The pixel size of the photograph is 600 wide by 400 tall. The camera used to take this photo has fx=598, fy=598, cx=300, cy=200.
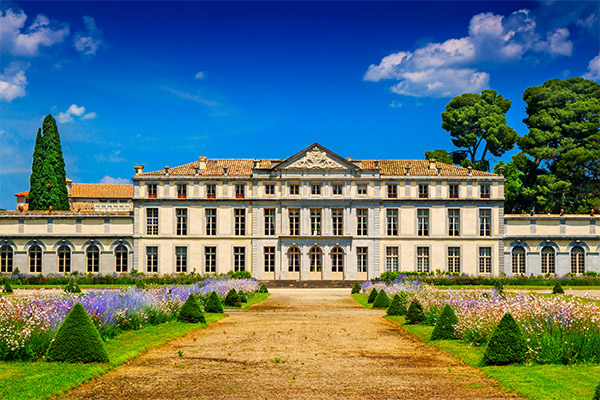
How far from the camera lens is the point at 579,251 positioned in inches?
1986

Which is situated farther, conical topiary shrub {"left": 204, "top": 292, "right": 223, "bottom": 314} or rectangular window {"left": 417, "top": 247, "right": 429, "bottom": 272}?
rectangular window {"left": 417, "top": 247, "right": 429, "bottom": 272}

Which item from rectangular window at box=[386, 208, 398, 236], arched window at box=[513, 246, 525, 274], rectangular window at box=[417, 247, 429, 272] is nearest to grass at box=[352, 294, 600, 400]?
rectangular window at box=[386, 208, 398, 236]

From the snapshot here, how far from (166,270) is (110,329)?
35.4m

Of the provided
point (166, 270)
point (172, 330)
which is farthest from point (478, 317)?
point (166, 270)

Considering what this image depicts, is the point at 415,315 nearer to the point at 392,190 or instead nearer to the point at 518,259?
the point at 392,190

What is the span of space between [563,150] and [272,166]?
29485mm

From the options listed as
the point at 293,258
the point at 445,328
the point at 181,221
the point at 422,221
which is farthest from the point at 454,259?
the point at 445,328

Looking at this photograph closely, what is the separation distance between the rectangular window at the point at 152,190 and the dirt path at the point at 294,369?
3329 cm

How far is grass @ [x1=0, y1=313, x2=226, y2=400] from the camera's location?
32.2 feet

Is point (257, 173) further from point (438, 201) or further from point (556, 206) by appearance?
point (556, 206)

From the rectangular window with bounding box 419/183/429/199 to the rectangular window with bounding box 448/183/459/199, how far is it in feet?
6.42

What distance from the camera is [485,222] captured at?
50.9 meters

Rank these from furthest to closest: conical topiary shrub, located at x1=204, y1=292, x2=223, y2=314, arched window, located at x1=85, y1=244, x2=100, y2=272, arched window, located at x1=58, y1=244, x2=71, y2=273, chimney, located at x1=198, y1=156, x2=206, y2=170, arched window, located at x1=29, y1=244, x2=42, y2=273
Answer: chimney, located at x1=198, y1=156, x2=206, y2=170 < arched window, located at x1=85, y1=244, x2=100, y2=272 < arched window, located at x1=58, y1=244, x2=71, y2=273 < arched window, located at x1=29, y1=244, x2=42, y2=273 < conical topiary shrub, located at x1=204, y1=292, x2=223, y2=314

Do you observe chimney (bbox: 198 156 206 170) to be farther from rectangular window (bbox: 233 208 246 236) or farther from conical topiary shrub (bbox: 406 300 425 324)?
conical topiary shrub (bbox: 406 300 425 324)
